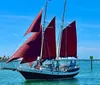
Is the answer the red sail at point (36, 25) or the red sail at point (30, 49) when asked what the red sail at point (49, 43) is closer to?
the red sail at point (30, 49)

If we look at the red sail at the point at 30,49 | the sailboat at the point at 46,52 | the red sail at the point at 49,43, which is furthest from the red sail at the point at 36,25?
the red sail at the point at 49,43

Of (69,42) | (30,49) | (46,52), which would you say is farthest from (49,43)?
(30,49)

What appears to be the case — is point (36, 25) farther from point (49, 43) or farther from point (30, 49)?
point (49, 43)

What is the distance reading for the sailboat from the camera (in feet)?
194

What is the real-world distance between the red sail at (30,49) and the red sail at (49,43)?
5.56ft

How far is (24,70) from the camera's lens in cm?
5944

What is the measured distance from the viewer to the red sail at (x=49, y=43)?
63.1 meters

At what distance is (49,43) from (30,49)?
17.4ft

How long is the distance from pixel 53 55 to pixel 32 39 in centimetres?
589

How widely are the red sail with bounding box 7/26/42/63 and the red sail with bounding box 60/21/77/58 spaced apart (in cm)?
653

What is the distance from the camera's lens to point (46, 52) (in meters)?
63.1

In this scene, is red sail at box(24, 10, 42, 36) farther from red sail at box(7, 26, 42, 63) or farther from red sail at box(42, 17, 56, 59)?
red sail at box(42, 17, 56, 59)

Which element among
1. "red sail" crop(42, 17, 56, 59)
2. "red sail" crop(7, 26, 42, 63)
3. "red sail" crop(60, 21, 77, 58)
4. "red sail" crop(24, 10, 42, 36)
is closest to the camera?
"red sail" crop(7, 26, 42, 63)

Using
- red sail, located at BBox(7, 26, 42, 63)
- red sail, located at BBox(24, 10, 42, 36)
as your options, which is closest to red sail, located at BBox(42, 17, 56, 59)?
red sail, located at BBox(7, 26, 42, 63)
